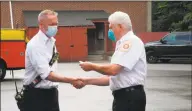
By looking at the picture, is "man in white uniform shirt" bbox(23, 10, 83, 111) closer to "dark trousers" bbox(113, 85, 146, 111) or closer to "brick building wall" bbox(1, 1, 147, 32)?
"dark trousers" bbox(113, 85, 146, 111)

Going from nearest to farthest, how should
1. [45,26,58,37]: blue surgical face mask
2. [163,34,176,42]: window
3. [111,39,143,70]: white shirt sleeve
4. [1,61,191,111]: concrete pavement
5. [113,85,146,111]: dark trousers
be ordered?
1. [111,39,143,70]: white shirt sleeve
2. [113,85,146,111]: dark trousers
3. [45,26,58,37]: blue surgical face mask
4. [1,61,191,111]: concrete pavement
5. [163,34,176,42]: window

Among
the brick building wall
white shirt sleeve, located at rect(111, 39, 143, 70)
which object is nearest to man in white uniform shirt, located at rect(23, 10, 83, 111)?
white shirt sleeve, located at rect(111, 39, 143, 70)

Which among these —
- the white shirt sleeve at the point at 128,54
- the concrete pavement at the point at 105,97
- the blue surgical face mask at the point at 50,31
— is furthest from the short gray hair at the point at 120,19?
the concrete pavement at the point at 105,97

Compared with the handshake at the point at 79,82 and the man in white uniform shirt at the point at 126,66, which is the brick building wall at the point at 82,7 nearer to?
the handshake at the point at 79,82

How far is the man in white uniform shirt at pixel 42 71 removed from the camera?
5238 millimetres

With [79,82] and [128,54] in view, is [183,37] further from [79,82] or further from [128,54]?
[128,54]

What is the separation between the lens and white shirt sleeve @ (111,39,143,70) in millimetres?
4734

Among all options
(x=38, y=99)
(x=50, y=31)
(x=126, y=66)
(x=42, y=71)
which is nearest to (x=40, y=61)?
(x=42, y=71)

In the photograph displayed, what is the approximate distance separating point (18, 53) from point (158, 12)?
30.4m

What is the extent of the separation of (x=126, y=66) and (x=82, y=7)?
31.5 m

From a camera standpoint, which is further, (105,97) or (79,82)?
(105,97)

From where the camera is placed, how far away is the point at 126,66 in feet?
15.5

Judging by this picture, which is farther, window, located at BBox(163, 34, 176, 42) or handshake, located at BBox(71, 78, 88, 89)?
window, located at BBox(163, 34, 176, 42)

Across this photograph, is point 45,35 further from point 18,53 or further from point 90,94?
point 18,53
